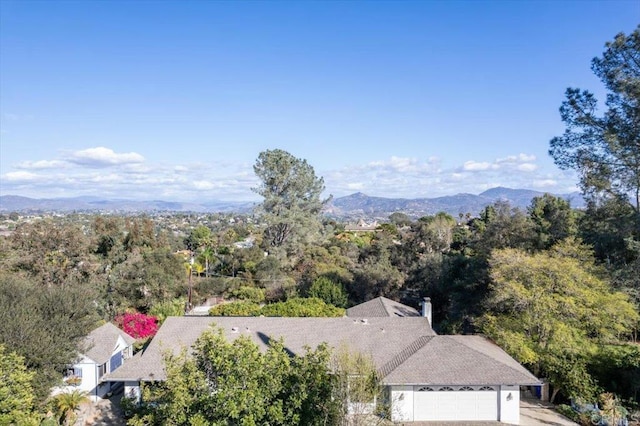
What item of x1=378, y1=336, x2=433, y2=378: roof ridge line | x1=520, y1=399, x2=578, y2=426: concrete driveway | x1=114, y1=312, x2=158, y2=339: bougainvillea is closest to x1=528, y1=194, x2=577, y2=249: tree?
x1=520, y1=399, x2=578, y2=426: concrete driveway

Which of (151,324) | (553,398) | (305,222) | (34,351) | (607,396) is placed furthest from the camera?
(305,222)

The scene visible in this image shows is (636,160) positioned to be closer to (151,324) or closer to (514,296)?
(514,296)

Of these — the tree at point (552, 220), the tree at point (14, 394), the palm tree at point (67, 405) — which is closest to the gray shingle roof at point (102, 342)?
the palm tree at point (67, 405)

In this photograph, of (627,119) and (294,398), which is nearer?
(294,398)

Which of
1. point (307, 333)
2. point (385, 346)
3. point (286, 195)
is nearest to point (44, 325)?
point (307, 333)

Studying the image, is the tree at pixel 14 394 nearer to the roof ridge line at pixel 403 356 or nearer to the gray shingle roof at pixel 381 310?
the roof ridge line at pixel 403 356

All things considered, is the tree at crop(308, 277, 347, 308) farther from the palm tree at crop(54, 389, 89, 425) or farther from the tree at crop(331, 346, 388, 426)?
the tree at crop(331, 346, 388, 426)

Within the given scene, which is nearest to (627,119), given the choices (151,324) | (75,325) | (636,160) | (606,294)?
(636,160)
